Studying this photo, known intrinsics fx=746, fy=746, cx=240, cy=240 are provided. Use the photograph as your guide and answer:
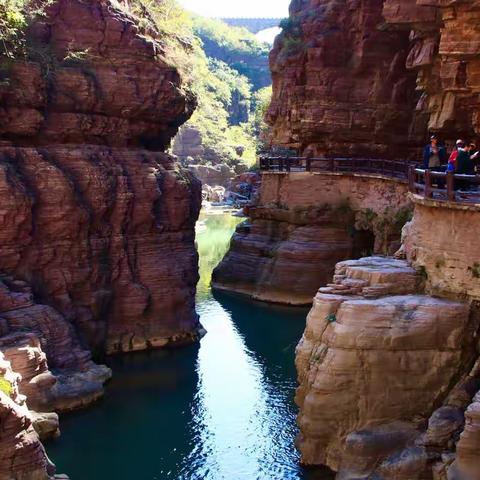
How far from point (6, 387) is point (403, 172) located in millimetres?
22215

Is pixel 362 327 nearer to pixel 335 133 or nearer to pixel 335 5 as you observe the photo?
pixel 335 133

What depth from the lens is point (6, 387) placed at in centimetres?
1599

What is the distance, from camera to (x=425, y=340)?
1736 cm

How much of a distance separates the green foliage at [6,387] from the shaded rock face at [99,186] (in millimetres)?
7741

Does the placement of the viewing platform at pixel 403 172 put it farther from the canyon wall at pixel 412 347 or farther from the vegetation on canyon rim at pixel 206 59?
the vegetation on canyon rim at pixel 206 59

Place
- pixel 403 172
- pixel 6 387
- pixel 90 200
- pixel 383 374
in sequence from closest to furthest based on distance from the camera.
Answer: pixel 6 387, pixel 383 374, pixel 90 200, pixel 403 172

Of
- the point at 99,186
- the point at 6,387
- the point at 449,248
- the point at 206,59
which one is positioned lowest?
the point at 6,387

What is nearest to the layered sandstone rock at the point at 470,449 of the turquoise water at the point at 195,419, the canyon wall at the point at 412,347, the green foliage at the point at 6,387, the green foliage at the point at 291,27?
the canyon wall at the point at 412,347

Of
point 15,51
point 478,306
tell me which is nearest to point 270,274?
point 15,51

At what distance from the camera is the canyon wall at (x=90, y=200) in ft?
75.8

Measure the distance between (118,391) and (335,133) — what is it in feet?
65.9

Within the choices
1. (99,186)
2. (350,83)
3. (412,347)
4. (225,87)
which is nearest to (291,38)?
(350,83)

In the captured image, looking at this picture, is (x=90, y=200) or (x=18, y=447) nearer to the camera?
(x=18, y=447)

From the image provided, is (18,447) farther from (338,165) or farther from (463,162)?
(338,165)
